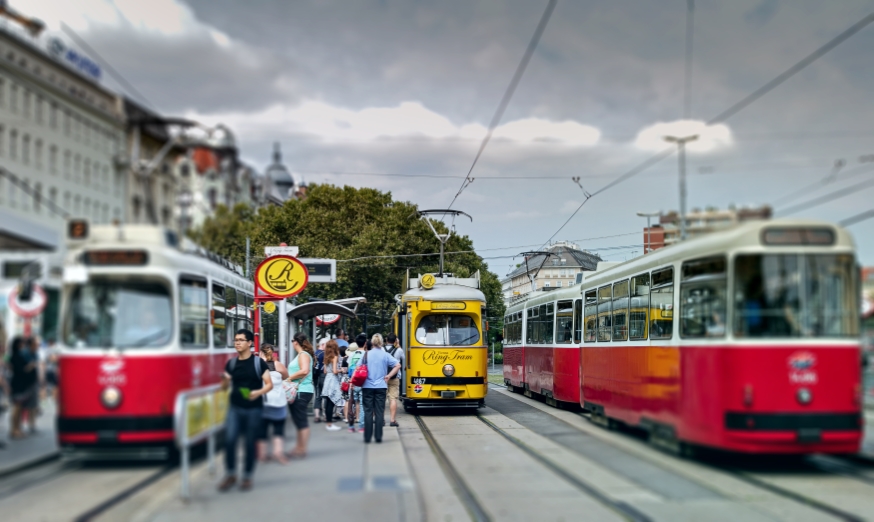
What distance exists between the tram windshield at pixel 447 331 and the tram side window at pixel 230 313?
8143mm

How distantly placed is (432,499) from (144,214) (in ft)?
14.7

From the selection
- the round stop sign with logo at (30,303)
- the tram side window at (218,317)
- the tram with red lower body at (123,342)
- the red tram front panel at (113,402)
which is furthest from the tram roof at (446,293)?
the round stop sign with logo at (30,303)

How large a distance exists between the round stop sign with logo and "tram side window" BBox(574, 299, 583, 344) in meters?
12.7

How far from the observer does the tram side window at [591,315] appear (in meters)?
19.1

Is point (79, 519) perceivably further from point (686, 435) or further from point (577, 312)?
point (577, 312)

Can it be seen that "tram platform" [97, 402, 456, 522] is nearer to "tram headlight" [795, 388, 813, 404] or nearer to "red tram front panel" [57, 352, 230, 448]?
"red tram front panel" [57, 352, 230, 448]

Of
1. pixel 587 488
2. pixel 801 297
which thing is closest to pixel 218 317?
pixel 587 488

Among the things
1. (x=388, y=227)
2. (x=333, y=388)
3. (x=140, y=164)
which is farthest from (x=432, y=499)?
(x=388, y=227)

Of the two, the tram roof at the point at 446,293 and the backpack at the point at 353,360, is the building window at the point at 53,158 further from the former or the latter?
the tram roof at the point at 446,293

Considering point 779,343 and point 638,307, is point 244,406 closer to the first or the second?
point 779,343

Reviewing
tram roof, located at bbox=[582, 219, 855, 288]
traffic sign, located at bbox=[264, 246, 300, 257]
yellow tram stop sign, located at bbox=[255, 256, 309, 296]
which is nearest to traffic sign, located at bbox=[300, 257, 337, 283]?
traffic sign, located at bbox=[264, 246, 300, 257]

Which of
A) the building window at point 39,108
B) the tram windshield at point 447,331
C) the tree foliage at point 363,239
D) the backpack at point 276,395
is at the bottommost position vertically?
the backpack at point 276,395

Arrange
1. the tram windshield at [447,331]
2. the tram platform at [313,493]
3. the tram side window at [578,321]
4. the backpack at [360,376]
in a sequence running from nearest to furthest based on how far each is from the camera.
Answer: the tram platform at [313,493], the backpack at [360,376], the tram side window at [578,321], the tram windshield at [447,331]

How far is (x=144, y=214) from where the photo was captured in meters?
11.0
